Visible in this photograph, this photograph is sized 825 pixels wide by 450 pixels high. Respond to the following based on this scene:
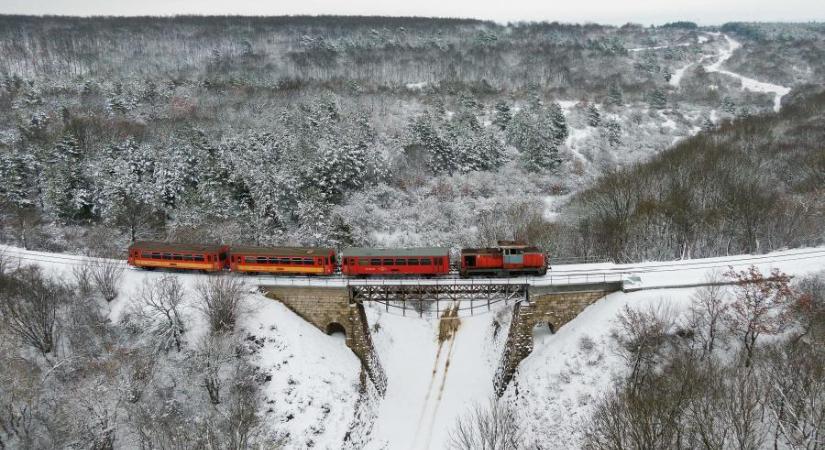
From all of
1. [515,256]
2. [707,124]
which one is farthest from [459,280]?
[707,124]

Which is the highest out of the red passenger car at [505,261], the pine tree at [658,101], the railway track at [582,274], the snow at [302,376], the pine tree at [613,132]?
the pine tree at [658,101]

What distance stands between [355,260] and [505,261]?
10.9 metres

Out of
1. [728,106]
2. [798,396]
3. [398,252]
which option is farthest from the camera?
[728,106]

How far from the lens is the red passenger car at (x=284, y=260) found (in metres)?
35.8

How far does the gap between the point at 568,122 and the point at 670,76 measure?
67.6 meters

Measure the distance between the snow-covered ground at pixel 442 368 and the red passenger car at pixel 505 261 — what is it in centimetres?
112

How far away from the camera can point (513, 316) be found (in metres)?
34.9

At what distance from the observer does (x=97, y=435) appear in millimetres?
24906

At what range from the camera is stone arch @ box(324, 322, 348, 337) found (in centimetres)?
3548

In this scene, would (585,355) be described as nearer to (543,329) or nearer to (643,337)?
(643,337)

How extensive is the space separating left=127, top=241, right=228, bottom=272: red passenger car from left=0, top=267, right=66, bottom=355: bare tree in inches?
215

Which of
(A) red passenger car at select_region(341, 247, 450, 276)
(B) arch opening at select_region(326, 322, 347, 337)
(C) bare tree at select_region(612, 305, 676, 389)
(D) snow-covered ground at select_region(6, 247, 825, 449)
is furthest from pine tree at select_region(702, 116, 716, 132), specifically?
(B) arch opening at select_region(326, 322, 347, 337)

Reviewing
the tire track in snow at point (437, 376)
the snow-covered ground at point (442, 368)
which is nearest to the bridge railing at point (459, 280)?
the snow-covered ground at point (442, 368)

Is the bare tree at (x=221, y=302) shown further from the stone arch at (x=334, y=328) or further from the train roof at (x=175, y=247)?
the stone arch at (x=334, y=328)
